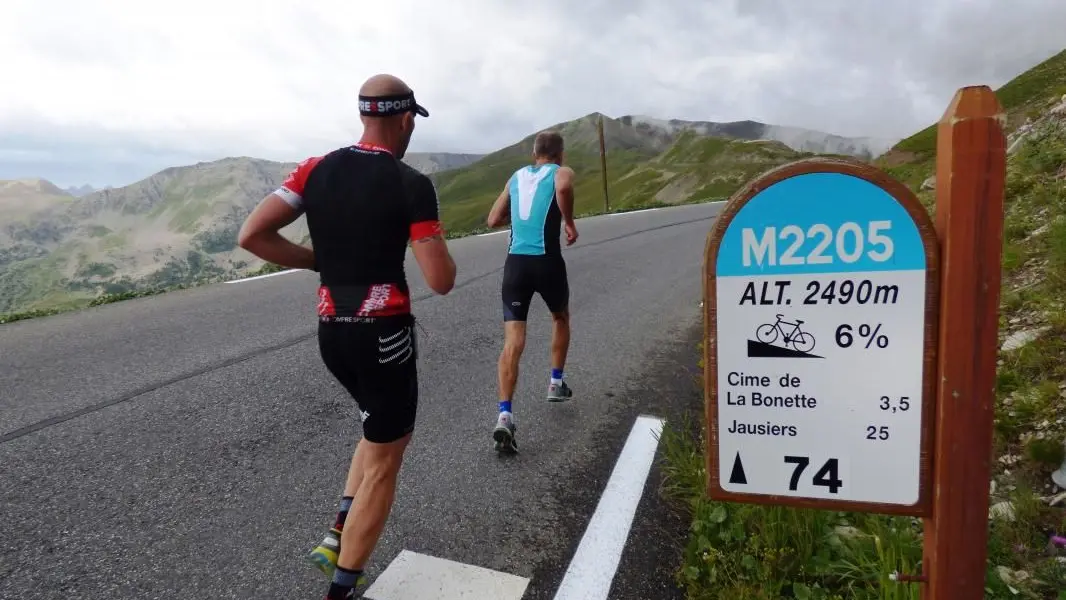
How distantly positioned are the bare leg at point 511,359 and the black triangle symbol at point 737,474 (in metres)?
2.27

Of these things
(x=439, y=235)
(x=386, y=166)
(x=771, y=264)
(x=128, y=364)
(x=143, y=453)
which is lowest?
(x=143, y=453)

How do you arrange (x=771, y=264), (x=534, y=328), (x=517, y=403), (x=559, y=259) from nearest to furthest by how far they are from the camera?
1. (x=771, y=264)
2. (x=559, y=259)
3. (x=517, y=403)
4. (x=534, y=328)

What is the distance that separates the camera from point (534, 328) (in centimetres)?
682

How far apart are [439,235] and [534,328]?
442cm

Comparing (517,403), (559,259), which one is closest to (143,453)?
(517,403)

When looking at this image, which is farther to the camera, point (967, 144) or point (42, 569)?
point (42, 569)

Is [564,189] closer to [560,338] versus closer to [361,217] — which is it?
[560,338]

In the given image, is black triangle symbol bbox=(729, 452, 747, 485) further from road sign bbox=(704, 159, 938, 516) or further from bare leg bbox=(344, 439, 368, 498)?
bare leg bbox=(344, 439, 368, 498)

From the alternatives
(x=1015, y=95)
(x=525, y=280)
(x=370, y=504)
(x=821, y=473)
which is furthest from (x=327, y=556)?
(x=1015, y=95)

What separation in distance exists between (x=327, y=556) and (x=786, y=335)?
6.81 feet

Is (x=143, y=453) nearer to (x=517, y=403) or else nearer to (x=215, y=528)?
(x=215, y=528)

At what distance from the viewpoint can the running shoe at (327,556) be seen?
2.56 meters

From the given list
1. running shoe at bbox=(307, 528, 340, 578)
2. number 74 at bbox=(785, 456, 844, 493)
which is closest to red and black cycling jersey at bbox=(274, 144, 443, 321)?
running shoe at bbox=(307, 528, 340, 578)

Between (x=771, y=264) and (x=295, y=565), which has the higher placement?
(x=771, y=264)
